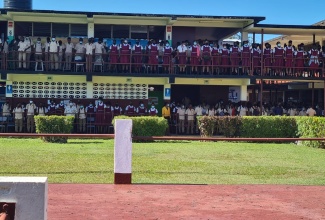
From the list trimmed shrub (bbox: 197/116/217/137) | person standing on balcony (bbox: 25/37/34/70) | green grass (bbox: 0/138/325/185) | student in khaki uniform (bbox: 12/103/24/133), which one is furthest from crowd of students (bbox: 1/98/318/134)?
green grass (bbox: 0/138/325/185)

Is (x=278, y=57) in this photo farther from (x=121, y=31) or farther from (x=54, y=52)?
(x=54, y=52)

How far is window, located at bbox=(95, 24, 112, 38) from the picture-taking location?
25359 millimetres

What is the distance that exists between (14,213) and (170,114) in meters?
20.0

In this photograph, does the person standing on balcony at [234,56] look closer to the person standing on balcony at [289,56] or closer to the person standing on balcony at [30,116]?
the person standing on balcony at [289,56]

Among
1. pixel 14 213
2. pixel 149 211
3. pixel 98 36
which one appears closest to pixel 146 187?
pixel 149 211

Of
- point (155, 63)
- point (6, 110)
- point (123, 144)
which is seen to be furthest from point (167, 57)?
point (123, 144)

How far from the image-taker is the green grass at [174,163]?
10.0 m

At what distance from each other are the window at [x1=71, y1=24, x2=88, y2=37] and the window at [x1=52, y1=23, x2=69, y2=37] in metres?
0.32

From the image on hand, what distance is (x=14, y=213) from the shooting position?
3248mm

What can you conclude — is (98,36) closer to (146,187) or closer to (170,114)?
(170,114)

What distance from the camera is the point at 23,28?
2508 cm

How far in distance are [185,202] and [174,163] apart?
4541 mm

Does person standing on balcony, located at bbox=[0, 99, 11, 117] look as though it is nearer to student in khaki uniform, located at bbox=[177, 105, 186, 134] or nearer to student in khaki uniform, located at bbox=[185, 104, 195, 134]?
student in khaki uniform, located at bbox=[177, 105, 186, 134]

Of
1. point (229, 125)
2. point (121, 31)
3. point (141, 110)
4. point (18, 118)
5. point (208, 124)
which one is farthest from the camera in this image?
point (121, 31)
